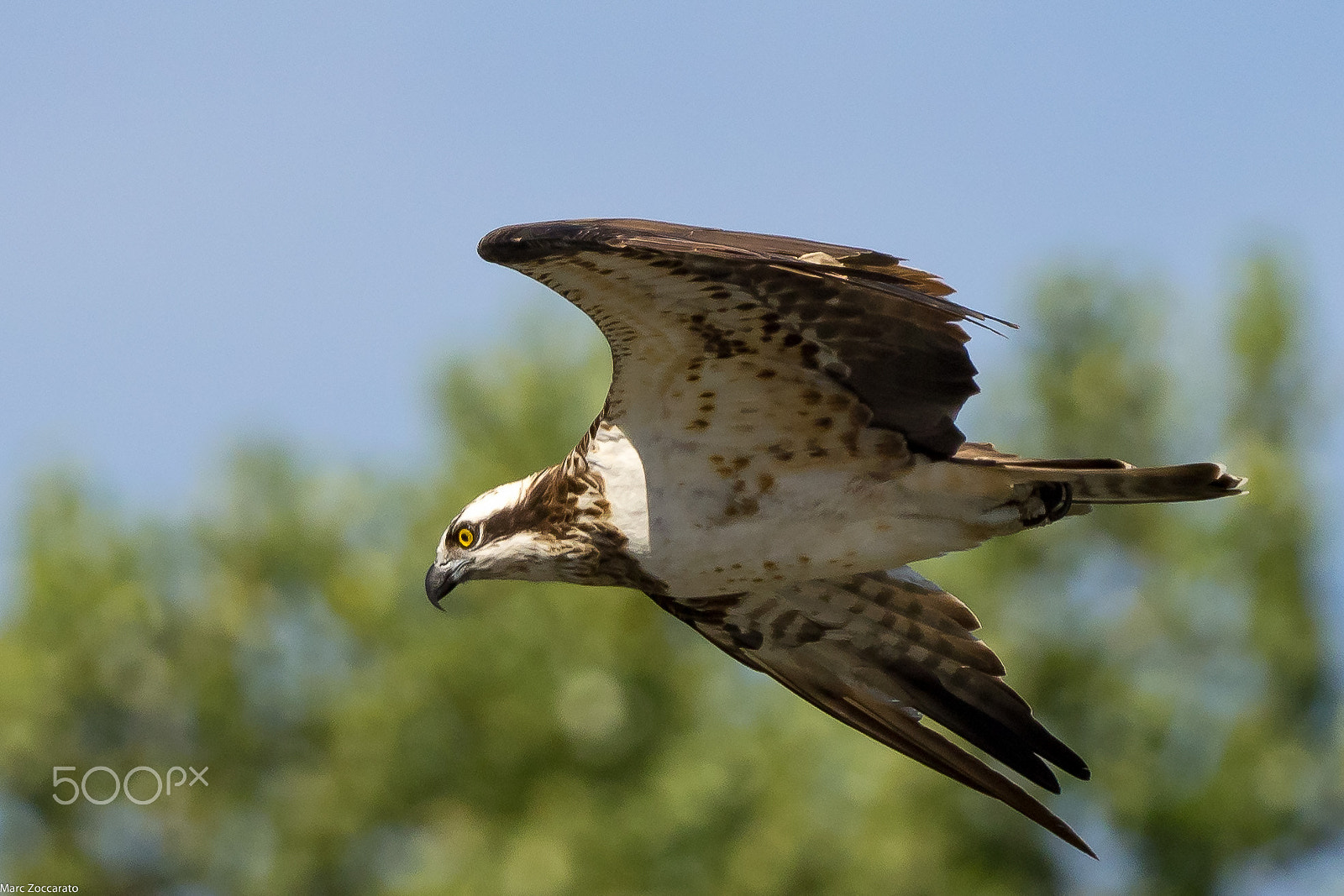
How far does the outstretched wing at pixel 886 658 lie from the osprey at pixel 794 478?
0.01 metres

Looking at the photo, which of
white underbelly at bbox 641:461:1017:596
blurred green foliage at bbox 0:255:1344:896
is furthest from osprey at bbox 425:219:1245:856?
blurred green foliage at bbox 0:255:1344:896

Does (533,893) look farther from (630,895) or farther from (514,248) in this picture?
(514,248)

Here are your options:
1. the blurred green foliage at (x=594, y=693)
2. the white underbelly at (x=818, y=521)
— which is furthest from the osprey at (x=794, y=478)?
the blurred green foliage at (x=594, y=693)

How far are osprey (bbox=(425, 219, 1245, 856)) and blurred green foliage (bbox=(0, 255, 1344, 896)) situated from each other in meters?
11.3

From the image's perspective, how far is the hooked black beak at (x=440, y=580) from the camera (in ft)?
24.6

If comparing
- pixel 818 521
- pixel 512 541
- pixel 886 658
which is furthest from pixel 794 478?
pixel 886 658

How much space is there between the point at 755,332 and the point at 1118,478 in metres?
1.55

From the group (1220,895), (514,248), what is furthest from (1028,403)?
(514,248)

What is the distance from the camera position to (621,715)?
21.0m

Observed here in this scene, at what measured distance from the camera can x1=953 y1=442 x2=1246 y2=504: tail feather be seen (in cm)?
627

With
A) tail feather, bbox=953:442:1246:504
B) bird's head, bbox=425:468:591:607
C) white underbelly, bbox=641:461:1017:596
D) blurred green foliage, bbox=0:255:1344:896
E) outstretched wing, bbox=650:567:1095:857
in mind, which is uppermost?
tail feather, bbox=953:442:1246:504

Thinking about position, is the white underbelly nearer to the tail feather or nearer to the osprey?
the osprey

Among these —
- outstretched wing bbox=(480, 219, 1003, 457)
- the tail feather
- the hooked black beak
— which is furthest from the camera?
the hooked black beak

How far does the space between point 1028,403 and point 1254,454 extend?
2.88 m
